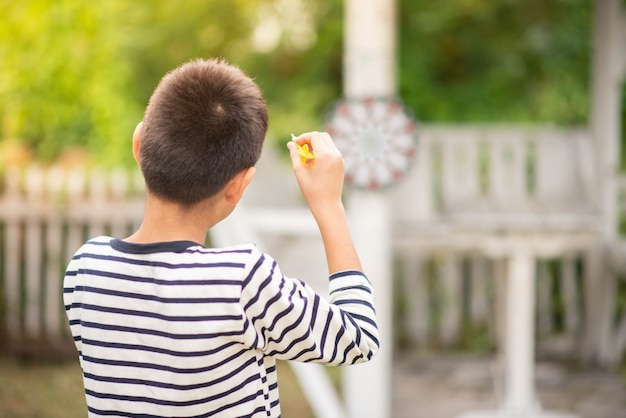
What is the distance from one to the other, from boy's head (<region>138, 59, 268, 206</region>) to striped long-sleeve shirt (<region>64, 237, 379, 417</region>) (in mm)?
102

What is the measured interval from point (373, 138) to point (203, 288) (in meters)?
3.11

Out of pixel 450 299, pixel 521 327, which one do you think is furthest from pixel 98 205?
pixel 521 327

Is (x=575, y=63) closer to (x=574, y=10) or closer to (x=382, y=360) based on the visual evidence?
(x=574, y=10)

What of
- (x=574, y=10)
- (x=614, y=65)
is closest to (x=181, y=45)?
(x=574, y=10)

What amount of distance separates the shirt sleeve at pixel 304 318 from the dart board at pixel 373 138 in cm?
286

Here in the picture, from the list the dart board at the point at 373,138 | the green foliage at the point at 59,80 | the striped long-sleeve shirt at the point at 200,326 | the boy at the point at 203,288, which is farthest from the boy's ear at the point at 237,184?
the green foliage at the point at 59,80

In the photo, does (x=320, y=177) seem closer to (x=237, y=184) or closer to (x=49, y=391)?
(x=237, y=184)

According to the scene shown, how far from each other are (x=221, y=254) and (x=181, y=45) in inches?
326

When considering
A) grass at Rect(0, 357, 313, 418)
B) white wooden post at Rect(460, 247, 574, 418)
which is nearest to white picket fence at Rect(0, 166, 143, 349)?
grass at Rect(0, 357, 313, 418)

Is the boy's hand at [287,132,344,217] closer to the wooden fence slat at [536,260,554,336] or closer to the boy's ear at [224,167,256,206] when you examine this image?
the boy's ear at [224,167,256,206]

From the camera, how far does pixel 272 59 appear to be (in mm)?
9328

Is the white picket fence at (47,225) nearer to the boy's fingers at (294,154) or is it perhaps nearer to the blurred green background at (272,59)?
the blurred green background at (272,59)

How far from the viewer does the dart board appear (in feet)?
14.1

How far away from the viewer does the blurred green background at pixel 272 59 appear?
23.5ft
